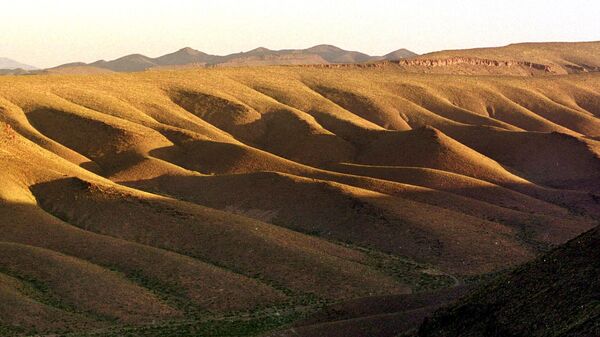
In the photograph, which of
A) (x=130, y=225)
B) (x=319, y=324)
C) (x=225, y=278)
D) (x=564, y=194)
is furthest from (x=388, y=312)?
(x=564, y=194)

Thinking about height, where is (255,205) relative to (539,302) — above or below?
below

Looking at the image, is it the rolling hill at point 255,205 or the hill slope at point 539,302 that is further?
the rolling hill at point 255,205

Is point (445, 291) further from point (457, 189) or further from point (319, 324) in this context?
point (457, 189)

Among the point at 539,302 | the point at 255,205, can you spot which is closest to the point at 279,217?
the point at 255,205

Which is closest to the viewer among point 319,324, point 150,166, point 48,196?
point 319,324

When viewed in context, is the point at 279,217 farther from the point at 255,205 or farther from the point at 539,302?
the point at 539,302

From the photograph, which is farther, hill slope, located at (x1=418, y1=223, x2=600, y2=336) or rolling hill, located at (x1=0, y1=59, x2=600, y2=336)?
rolling hill, located at (x1=0, y1=59, x2=600, y2=336)

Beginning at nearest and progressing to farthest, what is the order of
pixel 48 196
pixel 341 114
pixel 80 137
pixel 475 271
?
pixel 475 271 → pixel 48 196 → pixel 80 137 → pixel 341 114

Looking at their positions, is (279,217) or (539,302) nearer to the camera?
(539,302)
